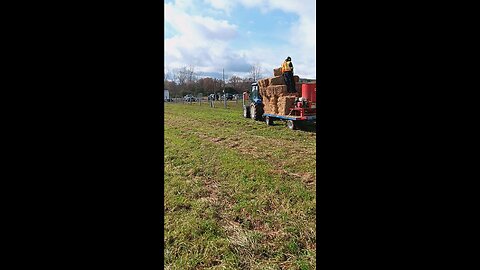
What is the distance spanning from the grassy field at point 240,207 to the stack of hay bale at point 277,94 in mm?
2057

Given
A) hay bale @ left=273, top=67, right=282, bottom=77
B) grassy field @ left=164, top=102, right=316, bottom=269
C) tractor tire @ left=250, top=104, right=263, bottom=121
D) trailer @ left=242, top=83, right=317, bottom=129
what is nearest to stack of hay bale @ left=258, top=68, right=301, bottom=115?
hay bale @ left=273, top=67, right=282, bottom=77

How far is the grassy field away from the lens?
1747mm

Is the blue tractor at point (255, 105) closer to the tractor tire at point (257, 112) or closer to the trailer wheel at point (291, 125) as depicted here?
the tractor tire at point (257, 112)

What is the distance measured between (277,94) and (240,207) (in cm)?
498

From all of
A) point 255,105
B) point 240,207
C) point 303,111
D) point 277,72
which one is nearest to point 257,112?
point 255,105

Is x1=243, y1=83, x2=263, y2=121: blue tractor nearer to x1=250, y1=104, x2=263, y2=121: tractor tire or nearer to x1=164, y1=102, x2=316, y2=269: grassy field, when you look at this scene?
x1=250, y1=104, x2=263, y2=121: tractor tire

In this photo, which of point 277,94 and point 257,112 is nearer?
point 277,94

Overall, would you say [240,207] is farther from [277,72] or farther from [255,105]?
[255,105]

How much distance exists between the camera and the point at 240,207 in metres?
2.42

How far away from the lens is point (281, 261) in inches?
67.0
